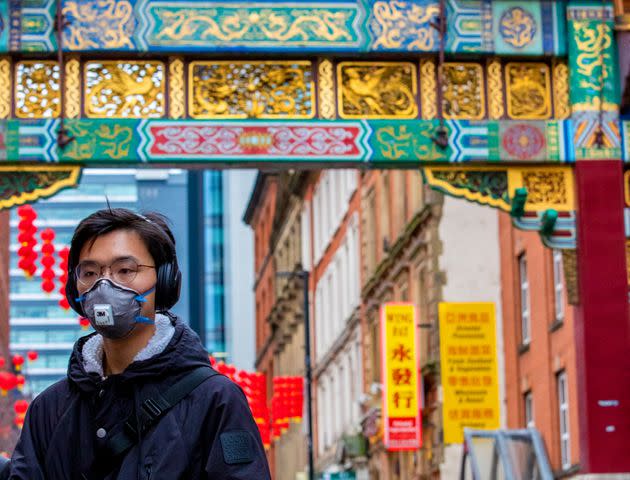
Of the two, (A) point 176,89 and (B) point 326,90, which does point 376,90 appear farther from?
(A) point 176,89

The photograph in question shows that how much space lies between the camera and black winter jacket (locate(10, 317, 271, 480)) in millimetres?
4980

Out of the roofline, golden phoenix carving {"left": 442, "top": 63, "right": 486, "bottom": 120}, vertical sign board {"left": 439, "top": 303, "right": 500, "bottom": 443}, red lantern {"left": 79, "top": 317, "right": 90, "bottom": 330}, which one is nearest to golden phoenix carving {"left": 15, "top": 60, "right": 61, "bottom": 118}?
golden phoenix carving {"left": 442, "top": 63, "right": 486, "bottom": 120}

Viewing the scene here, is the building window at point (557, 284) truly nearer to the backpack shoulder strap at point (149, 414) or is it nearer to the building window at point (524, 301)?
the building window at point (524, 301)

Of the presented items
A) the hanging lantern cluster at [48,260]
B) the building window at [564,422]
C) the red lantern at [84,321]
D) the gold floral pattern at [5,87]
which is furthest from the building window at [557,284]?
the red lantern at [84,321]

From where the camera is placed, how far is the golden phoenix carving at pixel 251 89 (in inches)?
757

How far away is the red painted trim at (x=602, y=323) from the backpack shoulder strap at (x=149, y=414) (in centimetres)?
1433

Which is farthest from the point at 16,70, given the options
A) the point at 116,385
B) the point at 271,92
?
the point at 116,385

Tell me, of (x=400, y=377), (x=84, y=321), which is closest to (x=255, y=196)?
(x=400, y=377)

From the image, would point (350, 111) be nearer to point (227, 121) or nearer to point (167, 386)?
point (227, 121)

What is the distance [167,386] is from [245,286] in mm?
101987

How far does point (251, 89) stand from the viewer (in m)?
19.4

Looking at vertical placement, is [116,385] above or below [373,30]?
below

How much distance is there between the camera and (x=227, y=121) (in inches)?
754

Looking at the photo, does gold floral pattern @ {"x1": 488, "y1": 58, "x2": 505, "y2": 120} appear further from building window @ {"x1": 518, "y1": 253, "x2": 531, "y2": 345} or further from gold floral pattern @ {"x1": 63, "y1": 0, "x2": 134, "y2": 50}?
building window @ {"x1": 518, "y1": 253, "x2": 531, "y2": 345}
